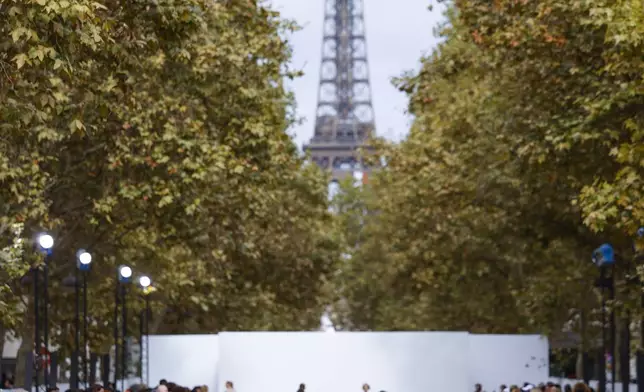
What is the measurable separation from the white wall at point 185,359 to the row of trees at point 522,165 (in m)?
7.75

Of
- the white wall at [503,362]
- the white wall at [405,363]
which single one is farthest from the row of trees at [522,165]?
the white wall at [405,363]

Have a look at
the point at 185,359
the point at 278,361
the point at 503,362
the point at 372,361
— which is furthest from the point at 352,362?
the point at 185,359

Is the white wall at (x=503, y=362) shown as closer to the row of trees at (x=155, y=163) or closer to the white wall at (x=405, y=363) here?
the white wall at (x=405, y=363)

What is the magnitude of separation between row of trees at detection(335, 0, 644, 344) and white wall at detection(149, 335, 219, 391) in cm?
775

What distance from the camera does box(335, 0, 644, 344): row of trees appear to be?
2823 centimetres

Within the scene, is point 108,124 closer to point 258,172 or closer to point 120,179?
point 120,179

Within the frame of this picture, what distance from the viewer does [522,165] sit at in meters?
32.6

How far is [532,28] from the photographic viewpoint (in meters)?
29.9

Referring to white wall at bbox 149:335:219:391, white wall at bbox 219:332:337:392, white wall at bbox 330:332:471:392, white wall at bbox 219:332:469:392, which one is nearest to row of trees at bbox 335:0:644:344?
white wall at bbox 330:332:471:392

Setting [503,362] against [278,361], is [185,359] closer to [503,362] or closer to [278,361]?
[278,361]

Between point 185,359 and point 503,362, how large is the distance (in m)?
8.61

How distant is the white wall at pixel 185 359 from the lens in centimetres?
4288

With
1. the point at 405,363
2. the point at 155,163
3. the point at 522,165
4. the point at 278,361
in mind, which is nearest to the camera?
the point at 155,163

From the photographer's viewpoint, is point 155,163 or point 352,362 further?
point 352,362
